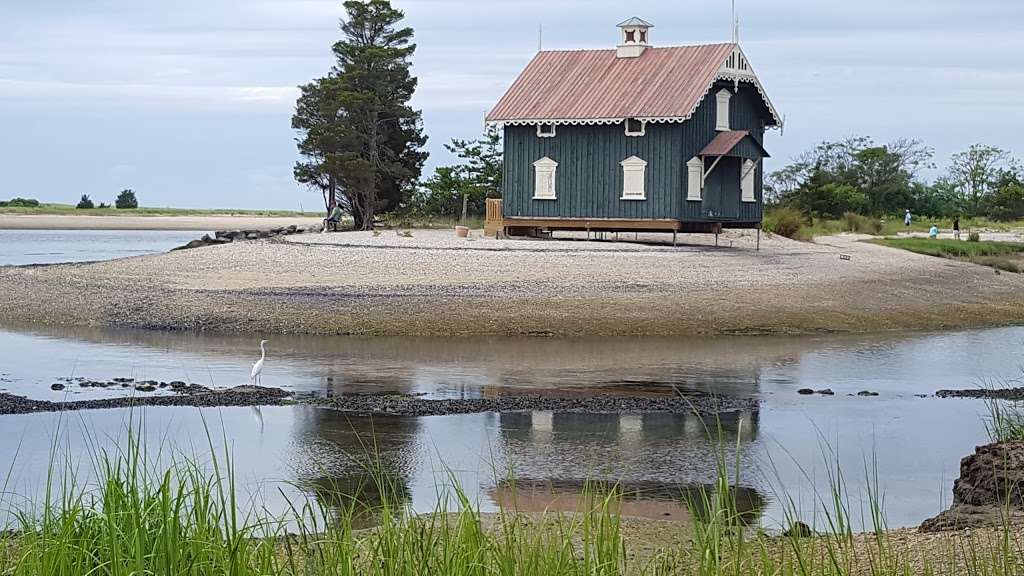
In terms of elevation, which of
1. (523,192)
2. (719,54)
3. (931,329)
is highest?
(719,54)

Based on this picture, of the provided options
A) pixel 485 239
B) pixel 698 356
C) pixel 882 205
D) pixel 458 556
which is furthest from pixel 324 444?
pixel 882 205

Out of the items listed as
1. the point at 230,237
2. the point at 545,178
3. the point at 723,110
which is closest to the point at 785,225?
the point at 723,110

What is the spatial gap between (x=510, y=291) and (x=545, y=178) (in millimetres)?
12357

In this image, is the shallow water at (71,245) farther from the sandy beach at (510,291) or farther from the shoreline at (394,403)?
the shoreline at (394,403)

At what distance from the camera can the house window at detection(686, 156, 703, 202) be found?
115ft

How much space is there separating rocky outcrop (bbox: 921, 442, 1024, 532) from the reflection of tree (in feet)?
12.2

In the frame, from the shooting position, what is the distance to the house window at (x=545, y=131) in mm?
36188

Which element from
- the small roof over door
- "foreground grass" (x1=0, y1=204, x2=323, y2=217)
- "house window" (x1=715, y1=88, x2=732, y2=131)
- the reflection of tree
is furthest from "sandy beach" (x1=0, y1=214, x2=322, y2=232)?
the reflection of tree

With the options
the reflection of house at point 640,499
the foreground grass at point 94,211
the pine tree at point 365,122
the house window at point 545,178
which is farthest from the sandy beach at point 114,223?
the reflection of house at point 640,499

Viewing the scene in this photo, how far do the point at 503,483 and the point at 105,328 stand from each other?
13.5 metres

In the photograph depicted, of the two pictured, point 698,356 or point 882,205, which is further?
point 882,205

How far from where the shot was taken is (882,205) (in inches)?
2329

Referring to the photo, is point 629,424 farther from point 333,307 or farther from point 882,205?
point 882,205

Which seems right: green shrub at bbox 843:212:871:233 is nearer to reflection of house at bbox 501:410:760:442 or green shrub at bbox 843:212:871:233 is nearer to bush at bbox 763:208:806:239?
bush at bbox 763:208:806:239
